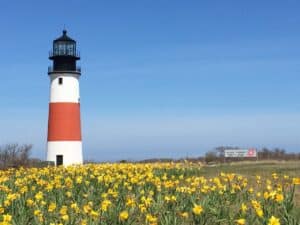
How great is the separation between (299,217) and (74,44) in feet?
107

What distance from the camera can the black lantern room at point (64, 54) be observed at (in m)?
39.7

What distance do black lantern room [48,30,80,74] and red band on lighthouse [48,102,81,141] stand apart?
→ 9.05 ft

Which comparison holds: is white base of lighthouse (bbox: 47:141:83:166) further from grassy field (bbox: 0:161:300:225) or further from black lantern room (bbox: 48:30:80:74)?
grassy field (bbox: 0:161:300:225)

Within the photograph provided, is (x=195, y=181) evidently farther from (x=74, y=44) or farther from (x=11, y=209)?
(x=74, y=44)

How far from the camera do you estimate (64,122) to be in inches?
1479

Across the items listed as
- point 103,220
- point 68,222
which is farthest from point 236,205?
point 68,222

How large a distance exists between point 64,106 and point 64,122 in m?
1.41

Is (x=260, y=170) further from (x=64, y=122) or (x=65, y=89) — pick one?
(x=65, y=89)

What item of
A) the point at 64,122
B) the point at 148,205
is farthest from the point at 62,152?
the point at 148,205

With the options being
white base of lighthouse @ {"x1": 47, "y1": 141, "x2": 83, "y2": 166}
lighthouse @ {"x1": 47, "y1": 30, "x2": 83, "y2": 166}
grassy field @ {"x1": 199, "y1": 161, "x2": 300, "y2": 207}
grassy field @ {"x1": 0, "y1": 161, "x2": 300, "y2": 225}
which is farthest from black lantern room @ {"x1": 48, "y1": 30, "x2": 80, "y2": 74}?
grassy field @ {"x1": 0, "y1": 161, "x2": 300, "y2": 225}

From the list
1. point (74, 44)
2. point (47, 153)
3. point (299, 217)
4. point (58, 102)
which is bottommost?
point (299, 217)

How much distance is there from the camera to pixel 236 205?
35.0ft

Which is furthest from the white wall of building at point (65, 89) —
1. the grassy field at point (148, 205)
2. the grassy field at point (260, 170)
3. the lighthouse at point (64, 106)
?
the grassy field at point (148, 205)

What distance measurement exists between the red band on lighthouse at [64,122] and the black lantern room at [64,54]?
276 cm
